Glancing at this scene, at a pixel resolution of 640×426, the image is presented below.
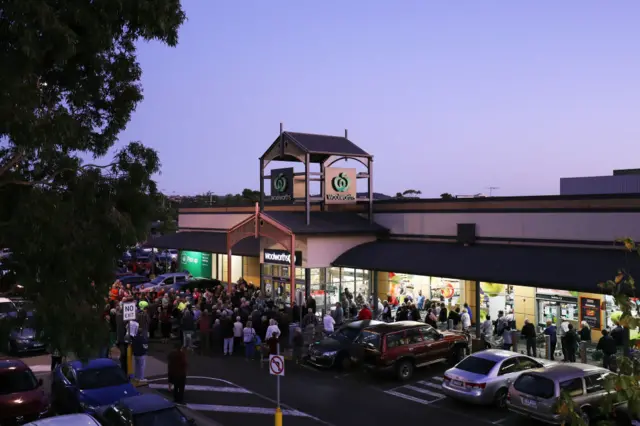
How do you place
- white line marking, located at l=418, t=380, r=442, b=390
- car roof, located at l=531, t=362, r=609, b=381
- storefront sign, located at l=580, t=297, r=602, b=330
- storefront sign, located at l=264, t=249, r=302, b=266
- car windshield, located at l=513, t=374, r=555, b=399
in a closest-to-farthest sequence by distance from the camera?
car windshield, located at l=513, t=374, r=555, b=399, car roof, located at l=531, t=362, r=609, b=381, white line marking, located at l=418, t=380, r=442, b=390, storefront sign, located at l=580, t=297, r=602, b=330, storefront sign, located at l=264, t=249, r=302, b=266

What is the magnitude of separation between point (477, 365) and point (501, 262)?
6813 mm

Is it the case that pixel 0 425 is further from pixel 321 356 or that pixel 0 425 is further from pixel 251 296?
pixel 251 296

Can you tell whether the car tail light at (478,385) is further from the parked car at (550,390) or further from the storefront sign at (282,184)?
the storefront sign at (282,184)

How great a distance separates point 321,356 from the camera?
20.2 metres

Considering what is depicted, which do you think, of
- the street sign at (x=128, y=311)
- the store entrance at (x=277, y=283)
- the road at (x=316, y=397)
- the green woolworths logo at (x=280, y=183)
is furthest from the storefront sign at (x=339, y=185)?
the street sign at (x=128, y=311)

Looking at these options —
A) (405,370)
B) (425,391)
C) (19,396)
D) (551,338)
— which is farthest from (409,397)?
(19,396)

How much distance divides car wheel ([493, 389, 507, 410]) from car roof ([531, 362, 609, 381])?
157cm

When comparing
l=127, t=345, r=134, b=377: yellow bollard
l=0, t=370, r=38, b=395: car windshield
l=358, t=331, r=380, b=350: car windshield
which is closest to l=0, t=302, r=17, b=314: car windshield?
l=127, t=345, r=134, b=377: yellow bollard

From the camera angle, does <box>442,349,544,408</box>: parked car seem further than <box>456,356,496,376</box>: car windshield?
No

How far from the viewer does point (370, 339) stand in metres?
19.1

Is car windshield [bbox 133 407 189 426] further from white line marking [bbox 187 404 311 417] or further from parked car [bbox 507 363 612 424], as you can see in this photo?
parked car [bbox 507 363 612 424]

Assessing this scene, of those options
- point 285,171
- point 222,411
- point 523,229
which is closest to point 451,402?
point 222,411

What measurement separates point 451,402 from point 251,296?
49.8 ft

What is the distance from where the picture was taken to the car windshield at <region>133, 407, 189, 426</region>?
37.0 feet
